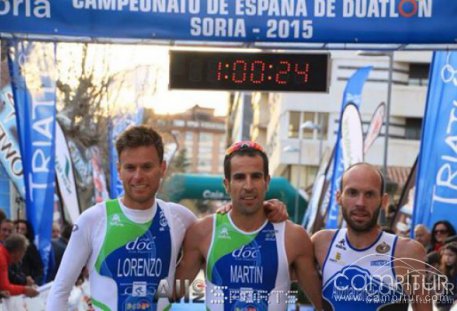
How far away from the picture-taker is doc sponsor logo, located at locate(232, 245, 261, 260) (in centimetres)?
572

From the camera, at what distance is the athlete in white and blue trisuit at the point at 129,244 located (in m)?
5.78

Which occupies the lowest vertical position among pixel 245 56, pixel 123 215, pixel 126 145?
pixel 123 215

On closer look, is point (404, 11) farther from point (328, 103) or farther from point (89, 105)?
point (328, 103)

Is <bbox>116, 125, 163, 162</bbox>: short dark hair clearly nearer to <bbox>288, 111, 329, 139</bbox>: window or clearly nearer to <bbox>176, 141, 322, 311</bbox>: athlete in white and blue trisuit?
<bbox>176, 141, 322, 311</bbox>: athlete in white and blue trisuit

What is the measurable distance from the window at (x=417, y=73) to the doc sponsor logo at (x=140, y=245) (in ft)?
169

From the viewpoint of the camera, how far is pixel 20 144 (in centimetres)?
1464

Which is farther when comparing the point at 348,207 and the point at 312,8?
the point at 312,8

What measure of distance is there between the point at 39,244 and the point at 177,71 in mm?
6315

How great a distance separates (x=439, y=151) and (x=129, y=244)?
760 centimetres

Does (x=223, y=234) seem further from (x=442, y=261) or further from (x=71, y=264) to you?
(x=442, y=261)

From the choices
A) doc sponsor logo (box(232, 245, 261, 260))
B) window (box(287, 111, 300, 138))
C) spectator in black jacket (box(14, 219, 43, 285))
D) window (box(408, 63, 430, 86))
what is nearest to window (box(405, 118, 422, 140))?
window (box(408, 63, 430, 86))

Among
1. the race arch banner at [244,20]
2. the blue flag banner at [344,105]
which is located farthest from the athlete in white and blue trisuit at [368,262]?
the blue flag banner at [344,105]

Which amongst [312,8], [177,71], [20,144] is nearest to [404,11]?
[312,8]

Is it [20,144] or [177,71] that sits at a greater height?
[177,71]
